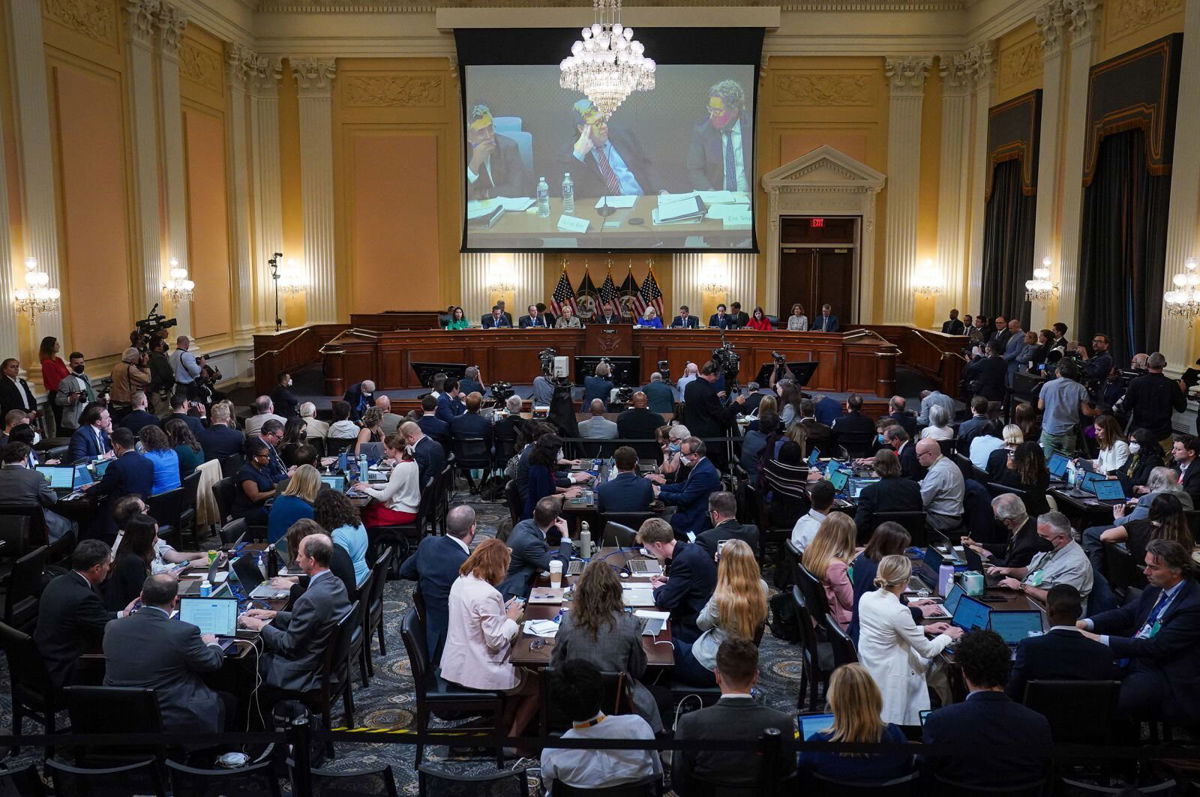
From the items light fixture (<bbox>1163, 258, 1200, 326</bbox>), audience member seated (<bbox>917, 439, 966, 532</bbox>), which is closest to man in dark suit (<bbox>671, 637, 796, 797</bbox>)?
audience member seated (<bbox>917, 439, 966, 532</bbox>)

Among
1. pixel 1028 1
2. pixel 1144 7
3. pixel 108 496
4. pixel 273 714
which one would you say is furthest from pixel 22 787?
pixel 1028 1

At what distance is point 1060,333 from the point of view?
14.8 metres

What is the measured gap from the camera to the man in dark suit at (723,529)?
6.68 m

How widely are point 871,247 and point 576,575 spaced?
16.4 meters

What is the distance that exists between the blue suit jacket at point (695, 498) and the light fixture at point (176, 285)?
11.7 meters

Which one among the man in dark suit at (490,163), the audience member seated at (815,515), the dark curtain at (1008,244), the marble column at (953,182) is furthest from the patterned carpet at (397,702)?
the marble column at (953,182)

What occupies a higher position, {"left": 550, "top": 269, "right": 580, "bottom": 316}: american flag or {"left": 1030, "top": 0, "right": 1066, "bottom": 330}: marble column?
{"left": 1030, "top": 0, "right": 1066, "bottom": 330}: marble column

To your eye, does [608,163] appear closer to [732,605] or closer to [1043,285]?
[1043,285]

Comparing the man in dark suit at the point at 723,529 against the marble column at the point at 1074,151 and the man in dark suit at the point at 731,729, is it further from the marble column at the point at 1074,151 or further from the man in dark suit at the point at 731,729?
the marble column at the point at 1074,151

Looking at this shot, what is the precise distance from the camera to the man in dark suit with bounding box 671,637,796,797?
160 inches

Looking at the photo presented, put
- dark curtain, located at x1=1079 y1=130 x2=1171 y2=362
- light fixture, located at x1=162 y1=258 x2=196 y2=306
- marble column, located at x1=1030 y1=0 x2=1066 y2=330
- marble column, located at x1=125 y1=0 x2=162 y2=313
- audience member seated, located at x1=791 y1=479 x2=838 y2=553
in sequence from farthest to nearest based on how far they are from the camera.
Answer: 1. light fixture, located at x1=162 y1=258 x2=196 y2=306
2. marble column, located at x1=1030 y1=0 x2=1066 y2=330
3. marble column, located at x1=125 y1=0 x2=162 y2=313
4. dark curtain, located at x1=1079 y1=130 x2=1171 y2=362
5. audience member seated, located at x1=791 y1=479 x2=838 y2=553

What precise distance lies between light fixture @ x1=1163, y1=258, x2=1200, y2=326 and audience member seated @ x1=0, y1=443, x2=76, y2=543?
12227 mm

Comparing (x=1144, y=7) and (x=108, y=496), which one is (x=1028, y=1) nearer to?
(x=1144, y=7)

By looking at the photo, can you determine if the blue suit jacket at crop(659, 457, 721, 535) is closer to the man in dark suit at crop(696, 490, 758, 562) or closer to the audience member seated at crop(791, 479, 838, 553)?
the audience member seated at crop(791, 479, 838, 553)
